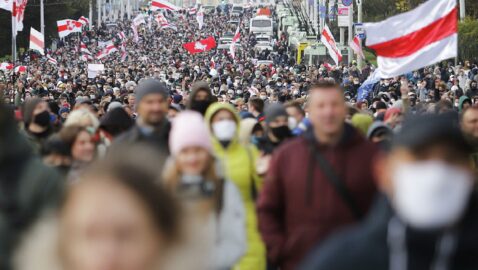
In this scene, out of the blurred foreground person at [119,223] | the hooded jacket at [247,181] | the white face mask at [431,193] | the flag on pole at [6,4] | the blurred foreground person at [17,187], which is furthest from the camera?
the flag on pole at [6,4]

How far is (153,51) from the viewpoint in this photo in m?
78.6

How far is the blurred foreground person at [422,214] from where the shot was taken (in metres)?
A: 2.84

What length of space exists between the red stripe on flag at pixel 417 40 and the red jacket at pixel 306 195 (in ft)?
22.1

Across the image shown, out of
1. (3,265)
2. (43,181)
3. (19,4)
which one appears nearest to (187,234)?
(3,265)

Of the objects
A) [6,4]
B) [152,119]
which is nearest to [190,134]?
[152,119]

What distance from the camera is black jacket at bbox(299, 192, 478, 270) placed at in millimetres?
2900

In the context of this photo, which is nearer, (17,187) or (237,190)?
(17,187)

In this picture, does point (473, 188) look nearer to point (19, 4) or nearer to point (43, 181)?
point (43, 181)

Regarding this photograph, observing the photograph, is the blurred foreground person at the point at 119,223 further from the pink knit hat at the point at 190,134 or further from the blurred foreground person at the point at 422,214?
the pink knit hat at the point at 190,134

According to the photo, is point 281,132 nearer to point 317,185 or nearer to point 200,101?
point 200,101

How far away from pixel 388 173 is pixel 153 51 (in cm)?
7594

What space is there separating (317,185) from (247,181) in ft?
4.15

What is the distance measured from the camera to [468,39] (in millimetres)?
47906

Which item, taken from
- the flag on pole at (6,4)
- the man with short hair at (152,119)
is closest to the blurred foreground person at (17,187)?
the man with short hair at (152,119)
